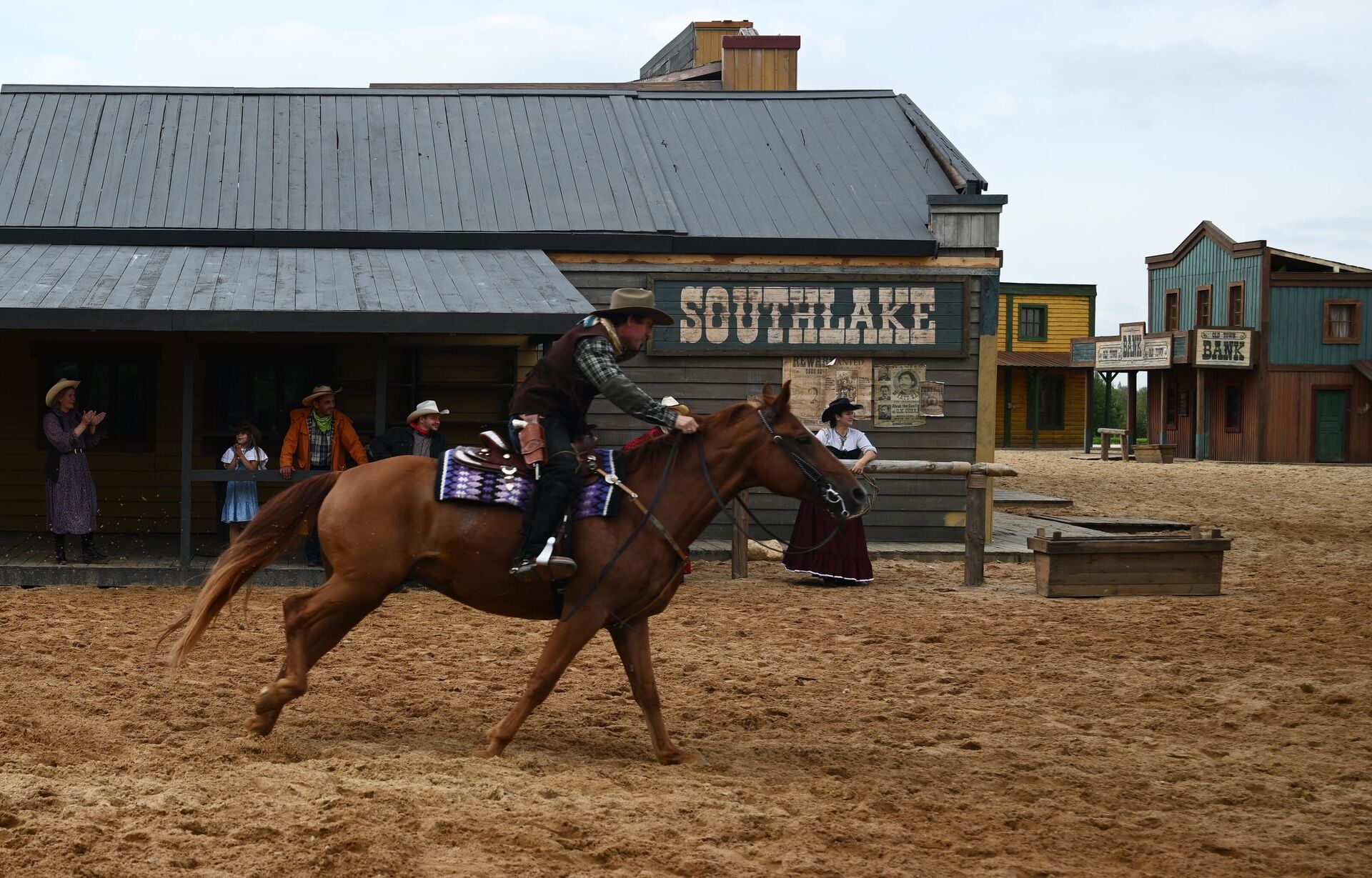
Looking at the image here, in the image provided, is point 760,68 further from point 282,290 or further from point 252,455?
point 252,455

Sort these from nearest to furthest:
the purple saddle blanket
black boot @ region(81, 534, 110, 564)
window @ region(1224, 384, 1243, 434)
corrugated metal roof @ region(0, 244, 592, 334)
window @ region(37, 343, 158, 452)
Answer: the purple saddle blanket → corrugated metal roof @ region(0, 244, 592, 334) → black boot @ region(81, 534, 110, 564) → window @ region(37, 343, 158, 452) → window @ region(1224, 384, 1243, 434)

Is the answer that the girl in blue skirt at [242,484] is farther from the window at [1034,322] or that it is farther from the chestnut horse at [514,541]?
the window at [1034,322]

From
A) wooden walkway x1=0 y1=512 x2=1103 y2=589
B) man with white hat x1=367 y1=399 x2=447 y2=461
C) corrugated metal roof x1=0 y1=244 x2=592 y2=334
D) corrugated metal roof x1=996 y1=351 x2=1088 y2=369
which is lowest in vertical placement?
wooden walkway x1=0 y1=512 x2=1103 y2=589

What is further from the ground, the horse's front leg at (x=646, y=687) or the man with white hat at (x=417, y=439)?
the man with white hat at (x=417, y=439)

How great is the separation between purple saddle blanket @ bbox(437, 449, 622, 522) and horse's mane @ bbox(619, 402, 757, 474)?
103 millimetres

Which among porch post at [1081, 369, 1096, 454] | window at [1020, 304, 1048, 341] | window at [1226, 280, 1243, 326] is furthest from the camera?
window at [1020, 304, 1048, 341]

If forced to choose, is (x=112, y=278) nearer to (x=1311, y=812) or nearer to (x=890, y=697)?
(x=890, y=697)

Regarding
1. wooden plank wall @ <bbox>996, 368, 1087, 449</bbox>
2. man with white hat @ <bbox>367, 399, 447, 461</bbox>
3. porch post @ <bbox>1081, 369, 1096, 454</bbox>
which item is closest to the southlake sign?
porch post @ <bbox>1081, 369, 1096, 454</bbox>

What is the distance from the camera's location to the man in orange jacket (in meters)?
11.8

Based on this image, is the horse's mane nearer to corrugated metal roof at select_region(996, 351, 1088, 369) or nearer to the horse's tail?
the horse's tail

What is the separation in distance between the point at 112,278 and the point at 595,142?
21.1 ft

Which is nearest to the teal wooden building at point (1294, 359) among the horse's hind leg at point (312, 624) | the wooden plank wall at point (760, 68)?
the wooden plank wall at point (760, 68)

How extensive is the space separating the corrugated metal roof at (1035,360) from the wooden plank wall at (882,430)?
1062 inches

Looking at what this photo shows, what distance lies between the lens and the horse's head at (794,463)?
6.07 metres
